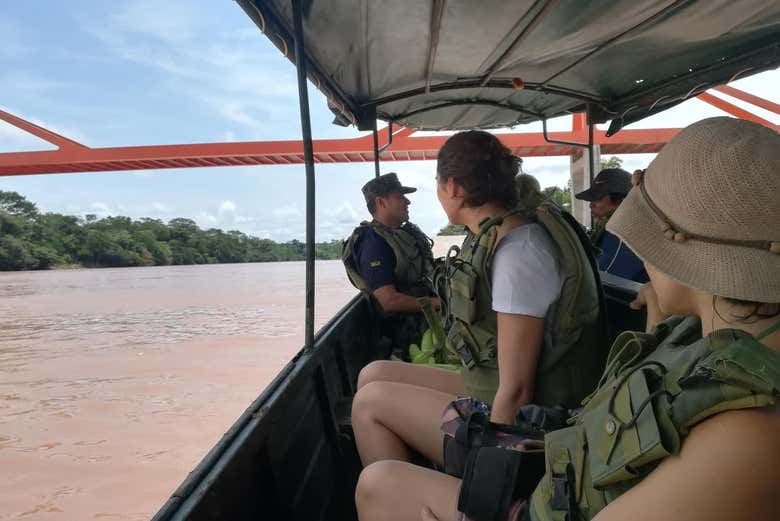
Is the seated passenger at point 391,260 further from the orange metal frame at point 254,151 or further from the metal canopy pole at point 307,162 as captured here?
the orange metal frame at point 254,151

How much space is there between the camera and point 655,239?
0.78 meters

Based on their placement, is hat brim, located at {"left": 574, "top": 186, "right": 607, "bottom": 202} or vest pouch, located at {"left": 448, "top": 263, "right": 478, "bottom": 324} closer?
vest pouch, located at {"left": 448, "top": 263, "right": 478, "bottom": 324}

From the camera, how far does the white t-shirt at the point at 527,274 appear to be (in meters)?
1.37

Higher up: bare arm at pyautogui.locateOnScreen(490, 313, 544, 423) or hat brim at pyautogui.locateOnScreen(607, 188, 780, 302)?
hat brim at pyautogui.locateOnScreen(607, 188, 780, 302)

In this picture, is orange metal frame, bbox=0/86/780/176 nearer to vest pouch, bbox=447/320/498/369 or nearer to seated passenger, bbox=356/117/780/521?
vest pouch, bbox=447/320/498/369

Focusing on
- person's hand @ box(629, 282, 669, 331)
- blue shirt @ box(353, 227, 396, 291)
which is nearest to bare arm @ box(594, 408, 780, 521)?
person's hand @ box(629, 282, 669, 331)

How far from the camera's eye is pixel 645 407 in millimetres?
688

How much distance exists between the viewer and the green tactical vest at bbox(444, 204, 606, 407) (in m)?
1.45

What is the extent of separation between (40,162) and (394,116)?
14.8 meters

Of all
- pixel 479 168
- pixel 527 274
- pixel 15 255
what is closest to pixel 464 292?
pixel 527 274

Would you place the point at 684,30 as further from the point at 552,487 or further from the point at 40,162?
the point at 40,162

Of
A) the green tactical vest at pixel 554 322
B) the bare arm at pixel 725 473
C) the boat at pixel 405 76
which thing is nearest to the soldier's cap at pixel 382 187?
the boat at pixel 405 76

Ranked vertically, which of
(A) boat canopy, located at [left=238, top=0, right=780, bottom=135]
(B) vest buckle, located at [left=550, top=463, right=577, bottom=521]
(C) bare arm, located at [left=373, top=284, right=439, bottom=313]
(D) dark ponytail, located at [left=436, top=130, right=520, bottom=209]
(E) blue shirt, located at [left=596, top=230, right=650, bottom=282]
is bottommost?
(B) vest buckle, located at [left=550, top=463, right=577, bottom=521]

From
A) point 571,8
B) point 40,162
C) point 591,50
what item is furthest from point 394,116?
point 40,162
